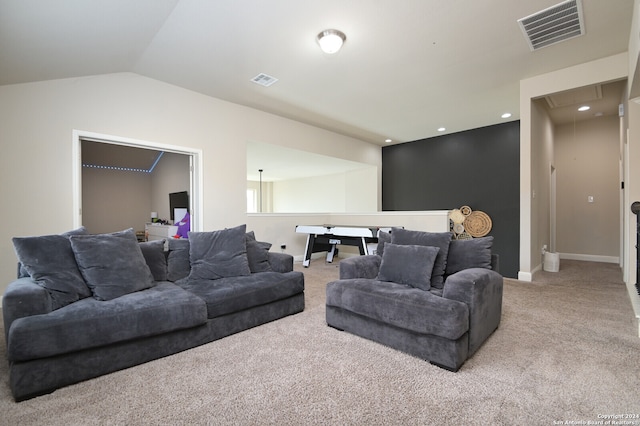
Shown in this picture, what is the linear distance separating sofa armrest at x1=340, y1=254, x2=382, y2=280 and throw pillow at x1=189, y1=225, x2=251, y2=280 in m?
0.93

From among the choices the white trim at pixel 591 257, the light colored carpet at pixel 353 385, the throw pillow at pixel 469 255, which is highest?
the throw pillow at pixel 469 255

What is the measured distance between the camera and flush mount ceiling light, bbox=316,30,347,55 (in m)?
2.89

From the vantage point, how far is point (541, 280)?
13.7 ft

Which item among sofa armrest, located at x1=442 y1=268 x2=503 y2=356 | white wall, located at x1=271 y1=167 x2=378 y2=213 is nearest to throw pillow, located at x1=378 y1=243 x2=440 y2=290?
sofa armrest, located at x1=442 y1=268 x2=503 y2=356

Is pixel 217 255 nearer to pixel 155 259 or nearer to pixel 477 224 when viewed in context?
pixel 155 259

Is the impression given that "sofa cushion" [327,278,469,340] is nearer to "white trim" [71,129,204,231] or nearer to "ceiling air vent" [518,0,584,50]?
"ceiling air vent" [518,0,584,50]

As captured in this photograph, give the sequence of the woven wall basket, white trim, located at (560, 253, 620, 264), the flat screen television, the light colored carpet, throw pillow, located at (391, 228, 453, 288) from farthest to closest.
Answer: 1. the flat screen television
2. the woven wall basket
3. white trim, located at (560, 253, 620, 264)
4. throw pillow, located at (391, 228, 453, 288)
5. the light colored carpet

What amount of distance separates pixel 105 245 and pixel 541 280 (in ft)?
16.6

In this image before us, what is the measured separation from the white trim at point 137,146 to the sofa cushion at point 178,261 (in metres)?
1.49

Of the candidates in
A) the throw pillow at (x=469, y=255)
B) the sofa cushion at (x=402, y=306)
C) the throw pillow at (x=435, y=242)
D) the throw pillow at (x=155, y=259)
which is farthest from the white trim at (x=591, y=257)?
the throw pillow at (x=155, y=259)

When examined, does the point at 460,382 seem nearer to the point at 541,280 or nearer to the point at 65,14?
the point at 541,280

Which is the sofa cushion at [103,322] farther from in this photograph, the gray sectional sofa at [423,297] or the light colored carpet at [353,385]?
the gray sectional sofa at [423,297]

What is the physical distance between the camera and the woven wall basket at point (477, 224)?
5973 millimetres

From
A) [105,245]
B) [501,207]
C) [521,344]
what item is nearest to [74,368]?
[105,245]
